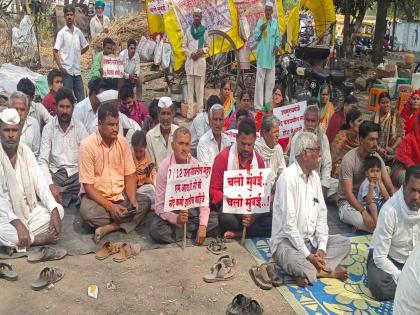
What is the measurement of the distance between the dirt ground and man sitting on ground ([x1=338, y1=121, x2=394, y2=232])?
1343mm

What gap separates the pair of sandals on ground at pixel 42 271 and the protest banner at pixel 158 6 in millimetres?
6583

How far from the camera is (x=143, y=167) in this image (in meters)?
5.53

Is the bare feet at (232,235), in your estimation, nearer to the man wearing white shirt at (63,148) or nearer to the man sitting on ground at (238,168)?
the man sitting on ground at (238,168)

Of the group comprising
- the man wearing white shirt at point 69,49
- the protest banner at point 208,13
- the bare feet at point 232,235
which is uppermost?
the protest banner at point 208,13

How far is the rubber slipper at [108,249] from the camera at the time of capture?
14.5 feet

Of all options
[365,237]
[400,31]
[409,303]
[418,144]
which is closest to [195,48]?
[418,144]

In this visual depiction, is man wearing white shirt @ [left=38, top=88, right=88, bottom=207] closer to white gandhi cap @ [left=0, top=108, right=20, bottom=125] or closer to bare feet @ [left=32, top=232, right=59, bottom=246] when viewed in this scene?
bare feet @ [left=32, top=232, right=59, bottom=246]

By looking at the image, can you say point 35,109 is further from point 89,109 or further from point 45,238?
point 45,238

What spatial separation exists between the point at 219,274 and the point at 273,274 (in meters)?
0.44

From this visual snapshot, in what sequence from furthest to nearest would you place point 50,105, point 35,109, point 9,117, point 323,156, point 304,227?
1. point 50,105
2. point 35,109
3. point 323,156
4. point 9,117
5. point 304,227

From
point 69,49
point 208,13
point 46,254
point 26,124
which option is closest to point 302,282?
point 46,254

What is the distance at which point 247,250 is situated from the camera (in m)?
4.74

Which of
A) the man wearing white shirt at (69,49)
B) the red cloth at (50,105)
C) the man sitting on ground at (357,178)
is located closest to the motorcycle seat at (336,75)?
the man wearing white shirt at (69,49)

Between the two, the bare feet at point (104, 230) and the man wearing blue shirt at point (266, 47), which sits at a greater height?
the man wearing blue shirt at point (266, 47)
